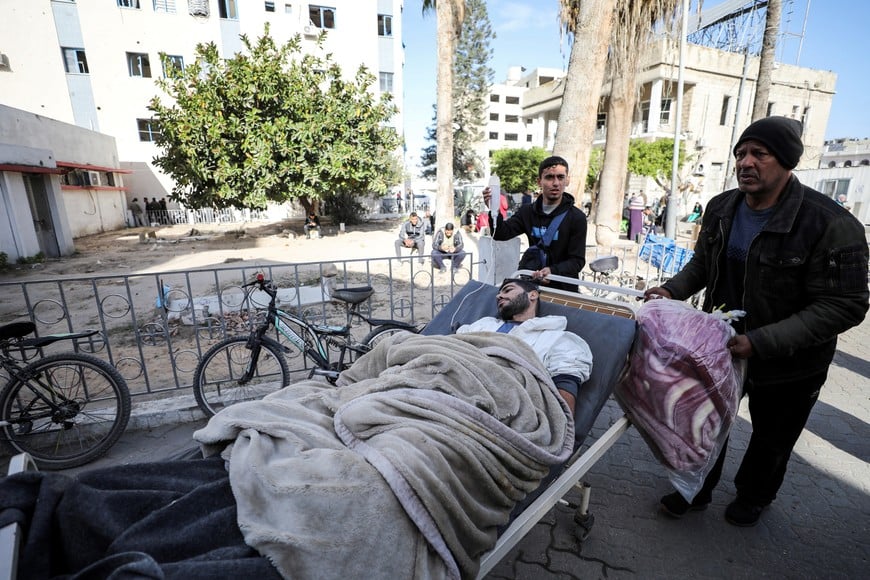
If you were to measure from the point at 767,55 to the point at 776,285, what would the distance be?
41.0 feet

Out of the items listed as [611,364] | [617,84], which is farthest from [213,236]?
[611,364]

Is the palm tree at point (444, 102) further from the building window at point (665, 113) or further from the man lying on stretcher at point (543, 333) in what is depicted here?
the building window at point (665, 113)

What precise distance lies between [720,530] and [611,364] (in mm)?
1186

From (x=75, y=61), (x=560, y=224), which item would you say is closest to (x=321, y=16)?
(x=75, y=61)

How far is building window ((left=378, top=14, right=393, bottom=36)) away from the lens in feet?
83.5

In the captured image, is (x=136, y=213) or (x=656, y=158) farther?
(x=656, y=158)

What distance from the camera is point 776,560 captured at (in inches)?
A: 85.6

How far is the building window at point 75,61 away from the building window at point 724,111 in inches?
1442

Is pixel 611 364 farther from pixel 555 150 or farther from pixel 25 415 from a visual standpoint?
pixel 555 150

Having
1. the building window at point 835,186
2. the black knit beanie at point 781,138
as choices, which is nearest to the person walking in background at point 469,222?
the black knit beanie at point 781,138

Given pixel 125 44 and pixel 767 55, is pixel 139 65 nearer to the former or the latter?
pixel 125 44

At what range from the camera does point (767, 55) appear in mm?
10750

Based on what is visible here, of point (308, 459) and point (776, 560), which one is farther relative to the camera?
point (776, 560)

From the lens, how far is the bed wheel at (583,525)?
91.3 inches
